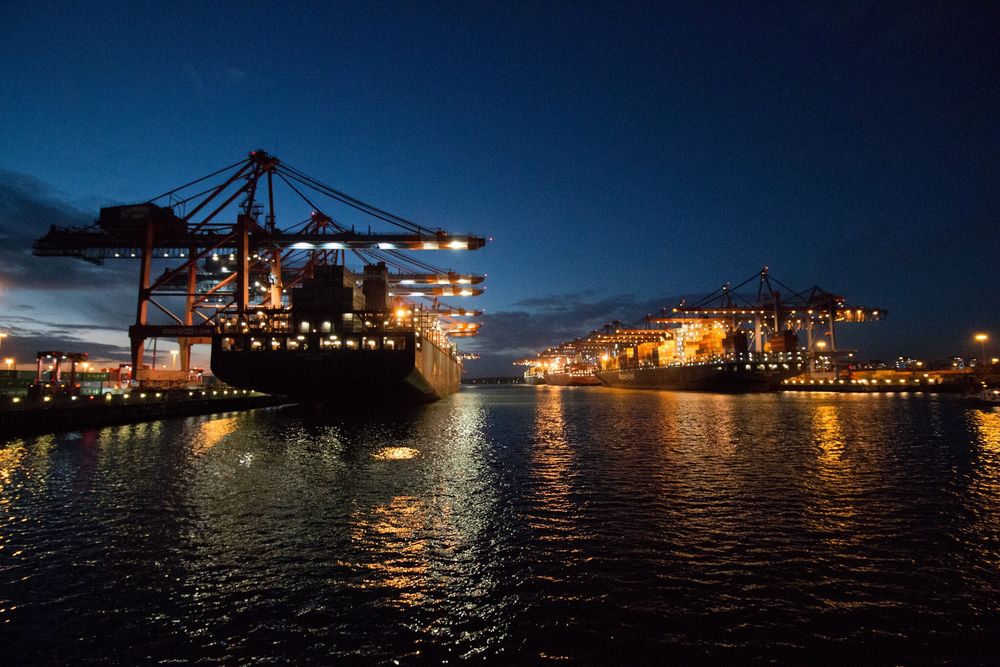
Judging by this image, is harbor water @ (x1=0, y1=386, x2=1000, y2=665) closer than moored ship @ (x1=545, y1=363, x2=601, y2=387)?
Yes

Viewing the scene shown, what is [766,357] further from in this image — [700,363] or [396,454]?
[396,454]

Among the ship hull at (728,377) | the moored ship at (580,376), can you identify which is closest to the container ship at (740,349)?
the ship hull at (728,377)

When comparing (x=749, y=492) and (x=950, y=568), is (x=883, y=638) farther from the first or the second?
(x=749, y=492)

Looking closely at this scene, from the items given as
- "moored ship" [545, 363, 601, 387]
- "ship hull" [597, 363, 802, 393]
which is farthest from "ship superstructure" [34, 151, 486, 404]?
"moored ship" [545, 363, 601, 387]

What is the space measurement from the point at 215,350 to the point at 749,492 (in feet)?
131

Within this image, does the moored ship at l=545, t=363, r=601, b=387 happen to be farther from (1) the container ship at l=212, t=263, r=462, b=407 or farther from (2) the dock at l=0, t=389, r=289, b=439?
(2) the dock at l=0, t=389, r=289, b=439

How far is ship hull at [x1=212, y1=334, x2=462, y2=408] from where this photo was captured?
37.6 meters

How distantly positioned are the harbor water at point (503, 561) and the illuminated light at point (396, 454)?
930mm

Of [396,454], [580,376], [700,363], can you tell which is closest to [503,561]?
[396,454]

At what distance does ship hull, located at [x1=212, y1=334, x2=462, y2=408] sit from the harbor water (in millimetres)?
21068

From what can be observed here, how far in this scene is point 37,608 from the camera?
6.42 metres

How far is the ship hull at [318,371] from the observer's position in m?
37.6

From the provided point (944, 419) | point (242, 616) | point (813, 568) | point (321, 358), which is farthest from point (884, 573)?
point (321, 358)

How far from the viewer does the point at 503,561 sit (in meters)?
7.89
